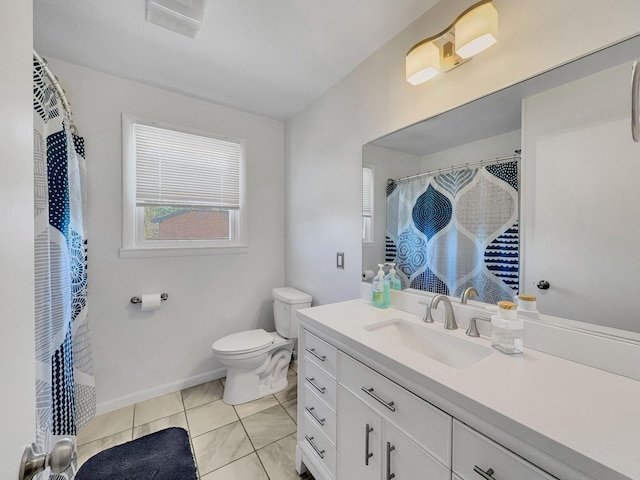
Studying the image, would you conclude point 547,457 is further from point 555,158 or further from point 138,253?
point 138,253

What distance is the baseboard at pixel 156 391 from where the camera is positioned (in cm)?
193

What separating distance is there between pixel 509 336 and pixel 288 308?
159 centimetres

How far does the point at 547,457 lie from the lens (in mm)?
575

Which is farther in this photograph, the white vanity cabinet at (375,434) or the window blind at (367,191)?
the window blind at (367,191)

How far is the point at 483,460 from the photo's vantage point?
26.5 inches

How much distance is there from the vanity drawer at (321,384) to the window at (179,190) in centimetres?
139

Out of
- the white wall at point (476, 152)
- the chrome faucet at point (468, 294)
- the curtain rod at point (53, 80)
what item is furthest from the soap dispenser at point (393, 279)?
the curtain rod at point (53, 80)

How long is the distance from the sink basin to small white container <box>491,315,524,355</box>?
0.16 ft

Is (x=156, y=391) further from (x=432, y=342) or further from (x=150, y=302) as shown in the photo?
(x=432, y=342)

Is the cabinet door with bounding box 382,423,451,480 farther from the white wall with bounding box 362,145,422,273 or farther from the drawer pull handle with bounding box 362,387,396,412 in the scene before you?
the white wall with bounding box 362,145,422,273

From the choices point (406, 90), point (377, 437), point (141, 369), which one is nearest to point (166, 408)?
point (141, 369)

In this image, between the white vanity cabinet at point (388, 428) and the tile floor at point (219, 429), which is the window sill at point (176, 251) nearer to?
the tile floor at point (219, 429)

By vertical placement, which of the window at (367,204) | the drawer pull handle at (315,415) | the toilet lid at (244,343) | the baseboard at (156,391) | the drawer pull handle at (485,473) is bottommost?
the baseboard at (156,391)

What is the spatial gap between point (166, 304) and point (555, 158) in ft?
8.19
